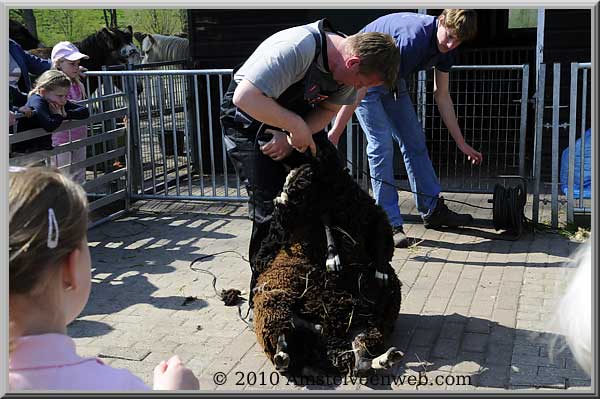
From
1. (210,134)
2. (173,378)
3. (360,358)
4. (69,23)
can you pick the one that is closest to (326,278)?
(360,358)

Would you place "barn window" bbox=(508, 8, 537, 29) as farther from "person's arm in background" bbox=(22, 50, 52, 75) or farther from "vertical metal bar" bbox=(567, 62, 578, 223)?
"person's arm in background" bbox=(22, 50, 52, 75)

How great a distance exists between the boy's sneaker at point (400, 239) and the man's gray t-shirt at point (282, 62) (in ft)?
8.24

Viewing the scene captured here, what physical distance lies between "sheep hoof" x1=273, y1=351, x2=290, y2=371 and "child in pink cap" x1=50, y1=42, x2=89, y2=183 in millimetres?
3729

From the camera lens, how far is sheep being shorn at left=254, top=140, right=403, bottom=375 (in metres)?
3.82

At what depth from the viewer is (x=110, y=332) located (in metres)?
4.59

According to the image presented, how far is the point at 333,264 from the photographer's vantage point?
12.9 feet

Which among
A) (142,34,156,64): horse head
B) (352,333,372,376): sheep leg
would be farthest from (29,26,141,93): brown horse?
(352,333,372,376): sheep leg

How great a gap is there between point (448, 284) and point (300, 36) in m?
2.34

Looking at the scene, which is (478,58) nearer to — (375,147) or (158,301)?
(375,147)

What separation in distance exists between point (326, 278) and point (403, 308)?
108 cm

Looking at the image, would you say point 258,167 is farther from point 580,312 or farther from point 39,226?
point 580,312

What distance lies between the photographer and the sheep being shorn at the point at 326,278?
3.82 meters

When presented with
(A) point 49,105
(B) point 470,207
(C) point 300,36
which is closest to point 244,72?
(C) point 300,36

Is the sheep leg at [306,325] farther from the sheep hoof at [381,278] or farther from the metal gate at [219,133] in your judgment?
the metal gate at [219,133]
